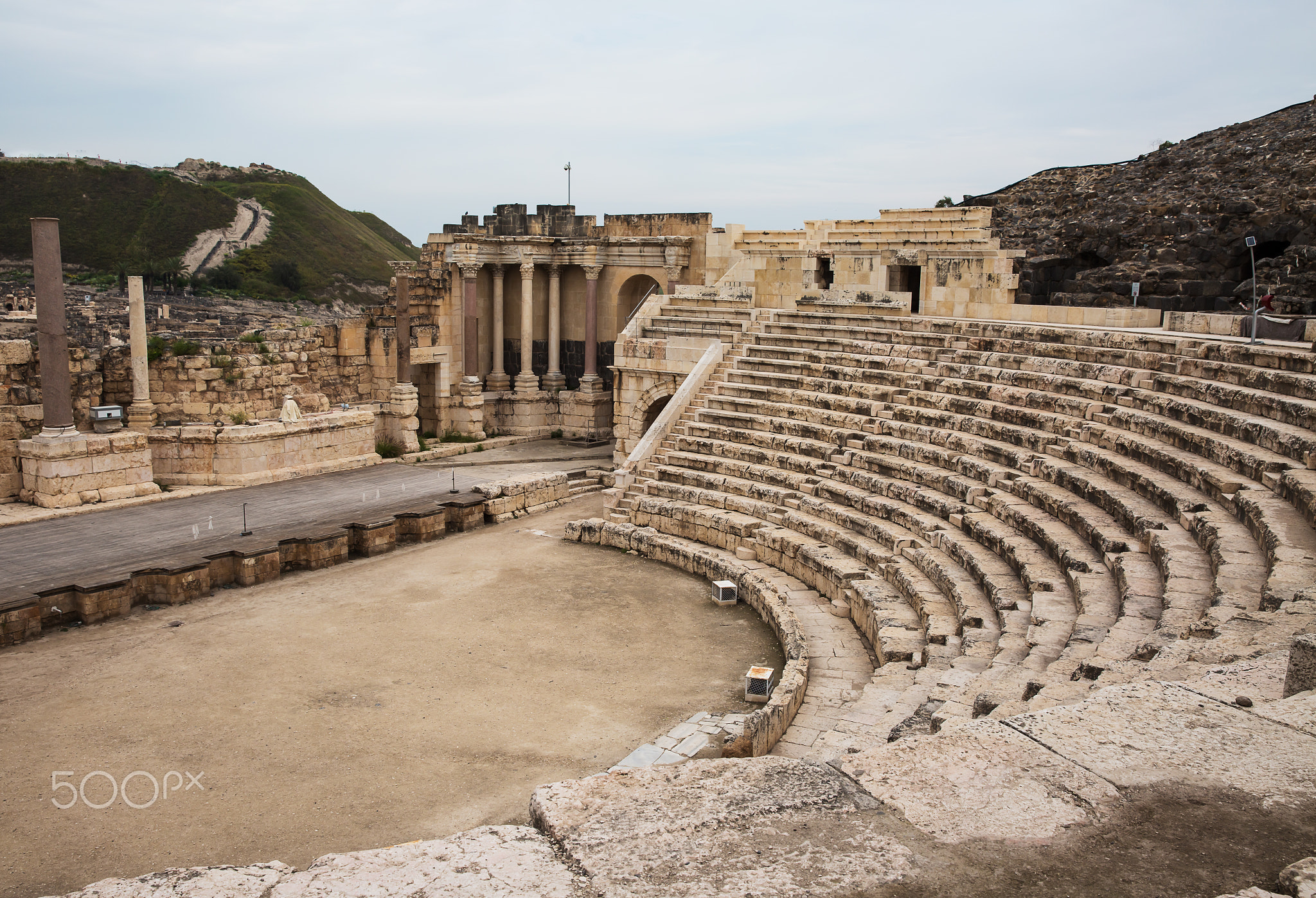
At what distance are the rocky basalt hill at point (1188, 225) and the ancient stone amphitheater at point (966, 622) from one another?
6264mm

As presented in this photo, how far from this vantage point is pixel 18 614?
10.6 m

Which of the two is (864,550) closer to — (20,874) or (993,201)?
(20,874)

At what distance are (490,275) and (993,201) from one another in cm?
1588

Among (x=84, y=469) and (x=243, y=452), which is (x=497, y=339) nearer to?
(x=243, y=452)

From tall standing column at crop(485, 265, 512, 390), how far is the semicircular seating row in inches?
332

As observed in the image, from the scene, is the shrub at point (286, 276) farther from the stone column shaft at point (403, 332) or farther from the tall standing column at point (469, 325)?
the stone column shaft at point (403, 332)

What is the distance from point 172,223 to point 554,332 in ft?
157

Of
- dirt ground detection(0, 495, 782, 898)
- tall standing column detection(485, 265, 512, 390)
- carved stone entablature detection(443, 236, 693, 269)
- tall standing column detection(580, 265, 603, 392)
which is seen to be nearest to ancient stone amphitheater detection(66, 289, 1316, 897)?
dirt ground detection(0, 495, 782, 898)

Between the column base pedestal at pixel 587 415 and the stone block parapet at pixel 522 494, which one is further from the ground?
the column base pedestal at pixel 587 415

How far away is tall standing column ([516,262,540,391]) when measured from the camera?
936 inches

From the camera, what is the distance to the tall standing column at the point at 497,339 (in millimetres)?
24109

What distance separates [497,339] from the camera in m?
24.4

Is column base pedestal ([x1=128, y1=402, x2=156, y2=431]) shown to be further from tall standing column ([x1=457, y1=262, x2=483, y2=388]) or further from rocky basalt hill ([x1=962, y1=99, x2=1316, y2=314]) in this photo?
rocky basalt hill ([x1=962, y1=99, x2=1316, y2=314])

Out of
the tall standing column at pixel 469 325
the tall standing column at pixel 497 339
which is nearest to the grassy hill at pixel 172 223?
the tall standing column at pixel 497 339
